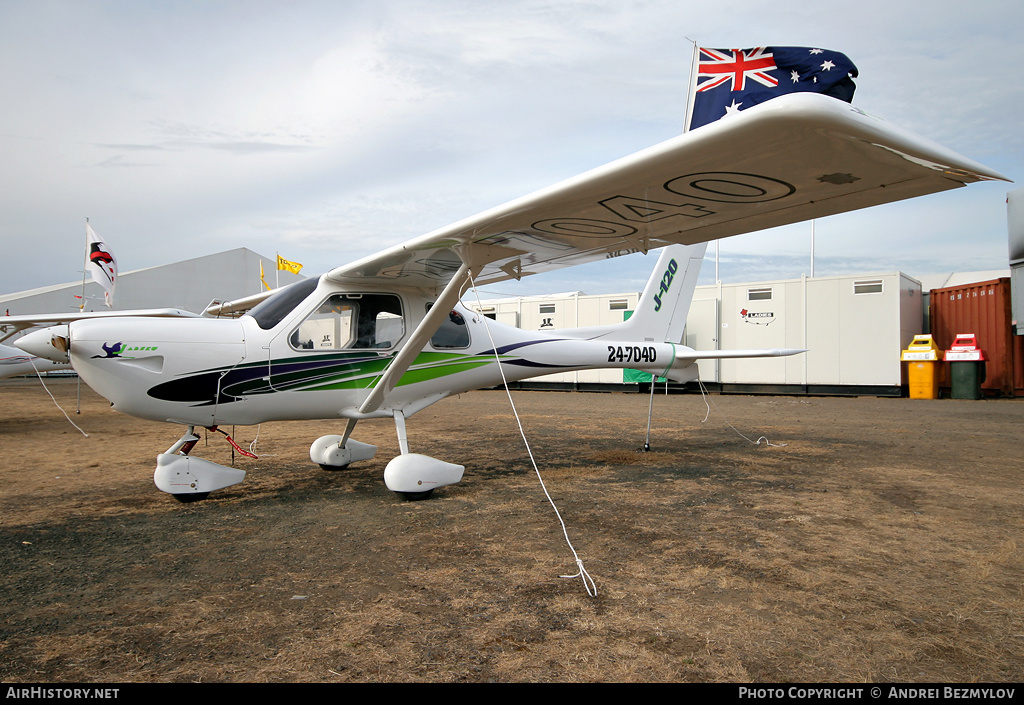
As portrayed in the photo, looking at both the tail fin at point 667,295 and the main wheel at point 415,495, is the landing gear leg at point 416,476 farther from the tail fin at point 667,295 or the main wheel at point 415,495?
the tail fin at point 667,295

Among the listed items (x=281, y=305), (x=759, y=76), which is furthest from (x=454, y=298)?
(x=759, y=76)

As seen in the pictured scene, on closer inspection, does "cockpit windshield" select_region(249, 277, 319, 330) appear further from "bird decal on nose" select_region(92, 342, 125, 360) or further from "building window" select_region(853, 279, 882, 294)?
"building window" select_region(853, 279, 882, 294)

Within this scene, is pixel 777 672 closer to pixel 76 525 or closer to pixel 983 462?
pixel 76 525

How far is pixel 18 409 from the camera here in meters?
15.1

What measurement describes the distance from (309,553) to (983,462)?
7.27 m

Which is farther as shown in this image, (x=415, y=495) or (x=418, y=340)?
(x=418, y=340)

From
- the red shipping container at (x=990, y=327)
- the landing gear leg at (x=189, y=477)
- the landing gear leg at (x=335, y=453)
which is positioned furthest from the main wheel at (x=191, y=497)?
the red shipping container at (x=990, y=327)

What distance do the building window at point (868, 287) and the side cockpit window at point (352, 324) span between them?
15.2m

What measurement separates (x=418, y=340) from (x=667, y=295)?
13.9 ft

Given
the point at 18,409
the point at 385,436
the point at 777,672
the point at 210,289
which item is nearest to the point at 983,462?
the point at 777,672

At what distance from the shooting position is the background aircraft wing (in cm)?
259

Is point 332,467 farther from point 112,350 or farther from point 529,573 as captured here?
point 529,573

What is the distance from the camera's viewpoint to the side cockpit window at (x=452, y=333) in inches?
239

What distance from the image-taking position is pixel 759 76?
10102 mm
